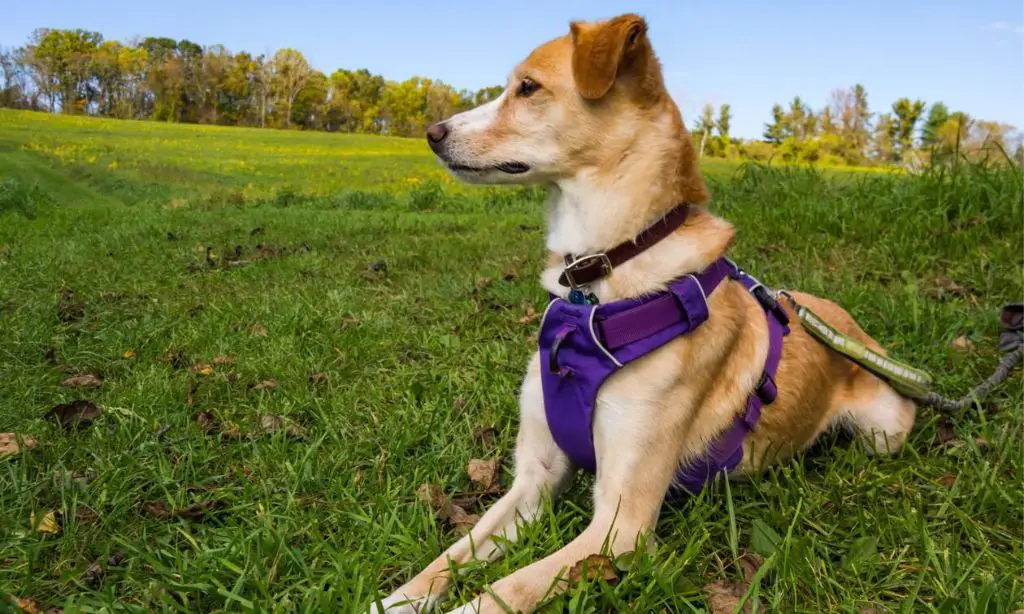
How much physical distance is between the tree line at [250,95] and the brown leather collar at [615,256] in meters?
5.59

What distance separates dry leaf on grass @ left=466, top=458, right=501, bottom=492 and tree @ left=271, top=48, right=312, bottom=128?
48.7ft

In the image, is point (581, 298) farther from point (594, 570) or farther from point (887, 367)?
point (887, 367)

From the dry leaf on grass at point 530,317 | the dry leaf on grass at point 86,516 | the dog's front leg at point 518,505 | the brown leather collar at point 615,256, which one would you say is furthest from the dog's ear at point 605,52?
the dry leaf on grass at point 530,317

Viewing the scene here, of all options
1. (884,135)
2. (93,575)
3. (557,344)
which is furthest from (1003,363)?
(884,135)

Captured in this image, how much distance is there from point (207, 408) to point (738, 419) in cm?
255

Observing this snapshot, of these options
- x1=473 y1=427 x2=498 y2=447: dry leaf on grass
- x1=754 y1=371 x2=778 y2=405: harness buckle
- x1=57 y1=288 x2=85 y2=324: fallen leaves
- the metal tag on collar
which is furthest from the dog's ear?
x1=57 y1=288 x2=85 y2=324: fallen leaves

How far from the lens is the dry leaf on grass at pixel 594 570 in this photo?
189 cm

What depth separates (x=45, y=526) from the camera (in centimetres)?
231

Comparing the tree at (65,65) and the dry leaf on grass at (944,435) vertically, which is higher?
the tree at (65,65)

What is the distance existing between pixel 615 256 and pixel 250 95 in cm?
Answer: 1540

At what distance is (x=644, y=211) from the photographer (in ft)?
7.44

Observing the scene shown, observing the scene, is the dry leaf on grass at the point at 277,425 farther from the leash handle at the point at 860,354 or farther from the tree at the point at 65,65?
the tree at the point at 65,65

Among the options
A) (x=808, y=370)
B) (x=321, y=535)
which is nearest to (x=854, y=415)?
(x=808, y=370)

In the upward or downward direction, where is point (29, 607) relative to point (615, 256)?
downward
